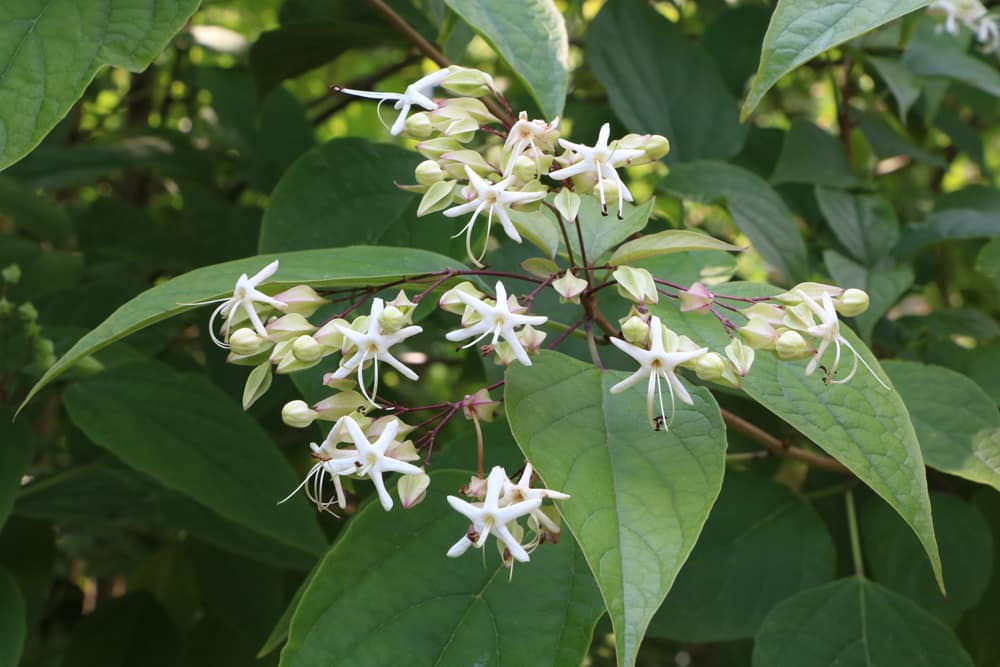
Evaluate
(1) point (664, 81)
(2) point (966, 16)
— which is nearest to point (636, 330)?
(1) point (664, 81)

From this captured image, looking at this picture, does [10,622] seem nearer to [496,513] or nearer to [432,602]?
[432,602]

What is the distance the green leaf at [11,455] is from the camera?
84 cm

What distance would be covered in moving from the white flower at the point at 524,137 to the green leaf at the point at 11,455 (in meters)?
0.49

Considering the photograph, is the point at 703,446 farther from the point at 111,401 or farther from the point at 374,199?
the point at 111,401

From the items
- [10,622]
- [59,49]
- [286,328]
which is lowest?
[10,622]

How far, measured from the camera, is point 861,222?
1.14 meters

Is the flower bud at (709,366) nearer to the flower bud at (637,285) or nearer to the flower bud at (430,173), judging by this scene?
the flower bud at (637,285)

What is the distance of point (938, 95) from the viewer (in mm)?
1241

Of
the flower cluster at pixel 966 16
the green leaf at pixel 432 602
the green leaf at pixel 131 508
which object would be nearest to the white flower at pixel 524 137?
the green leaf at pixel 432 602

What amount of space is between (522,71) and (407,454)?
0.86 ft

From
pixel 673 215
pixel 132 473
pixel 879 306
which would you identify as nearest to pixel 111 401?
pixel 132 473

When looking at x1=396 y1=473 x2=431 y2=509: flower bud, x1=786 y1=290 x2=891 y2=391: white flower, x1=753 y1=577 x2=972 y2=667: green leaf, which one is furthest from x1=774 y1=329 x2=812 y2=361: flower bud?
x1=753 y1=577 x2=972 y2=667: green leaf

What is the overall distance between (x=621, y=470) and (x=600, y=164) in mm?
184

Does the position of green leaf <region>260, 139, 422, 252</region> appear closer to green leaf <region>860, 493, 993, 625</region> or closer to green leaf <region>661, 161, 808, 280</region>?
green leaf <region>661, 161, 808, 280</region>
